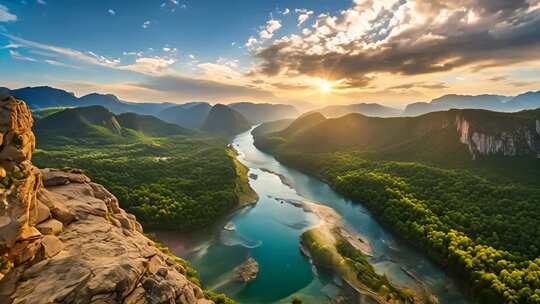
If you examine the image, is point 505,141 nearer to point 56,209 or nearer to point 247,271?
point 247,271

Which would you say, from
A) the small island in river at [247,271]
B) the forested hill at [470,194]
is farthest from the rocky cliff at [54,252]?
the forested hill at [470,194]

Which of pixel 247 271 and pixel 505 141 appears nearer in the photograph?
pixel 247 271

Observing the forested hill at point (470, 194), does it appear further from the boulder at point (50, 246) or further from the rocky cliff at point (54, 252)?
the boulder at point (50, 246)

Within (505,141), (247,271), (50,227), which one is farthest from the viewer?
→ (505,141)

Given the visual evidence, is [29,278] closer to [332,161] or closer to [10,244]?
[10,244]

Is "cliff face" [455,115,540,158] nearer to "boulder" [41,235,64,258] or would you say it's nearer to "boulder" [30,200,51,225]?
"boulder" [41,235,64,258]

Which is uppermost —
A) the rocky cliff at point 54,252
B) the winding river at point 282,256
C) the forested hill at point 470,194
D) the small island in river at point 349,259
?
the rocky cliff at point 54,252

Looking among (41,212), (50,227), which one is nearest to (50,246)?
(50,227)
